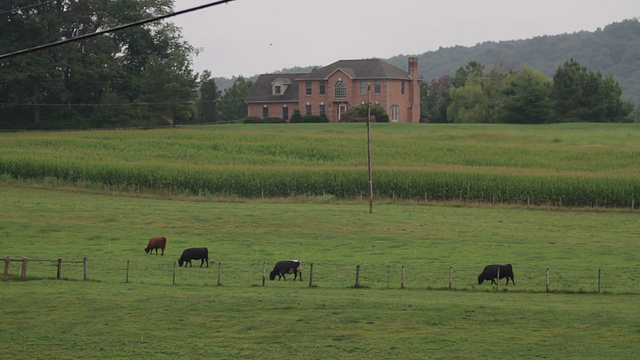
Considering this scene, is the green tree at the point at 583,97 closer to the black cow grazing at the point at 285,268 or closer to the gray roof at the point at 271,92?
the gray roof at the point at 271,92

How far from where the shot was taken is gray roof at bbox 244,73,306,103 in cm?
13562

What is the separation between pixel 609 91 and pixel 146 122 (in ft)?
225

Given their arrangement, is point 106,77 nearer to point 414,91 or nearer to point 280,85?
point 280,85

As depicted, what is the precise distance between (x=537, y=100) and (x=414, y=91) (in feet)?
55.7

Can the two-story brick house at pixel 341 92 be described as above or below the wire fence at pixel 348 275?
above

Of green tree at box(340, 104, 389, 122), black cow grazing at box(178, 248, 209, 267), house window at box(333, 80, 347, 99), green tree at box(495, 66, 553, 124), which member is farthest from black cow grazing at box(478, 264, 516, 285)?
green tree at box(495, 66, 553, 124)

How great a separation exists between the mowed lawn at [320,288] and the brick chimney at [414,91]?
70.5 metres

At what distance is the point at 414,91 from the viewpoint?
135 m

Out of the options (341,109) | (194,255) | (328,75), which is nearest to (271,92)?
(328,75)

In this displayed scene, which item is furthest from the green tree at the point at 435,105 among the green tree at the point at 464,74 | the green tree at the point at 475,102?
the green tree at the point at 464,74

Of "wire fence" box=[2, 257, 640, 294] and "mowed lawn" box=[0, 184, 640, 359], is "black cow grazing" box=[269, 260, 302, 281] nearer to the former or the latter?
"wire fence" box=[2, 257, 640, 294]

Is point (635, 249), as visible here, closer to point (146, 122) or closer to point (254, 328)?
point (254, 328)

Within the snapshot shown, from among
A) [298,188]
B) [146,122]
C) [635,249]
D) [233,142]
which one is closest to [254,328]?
[635,249]

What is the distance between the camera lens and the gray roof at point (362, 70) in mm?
128363
